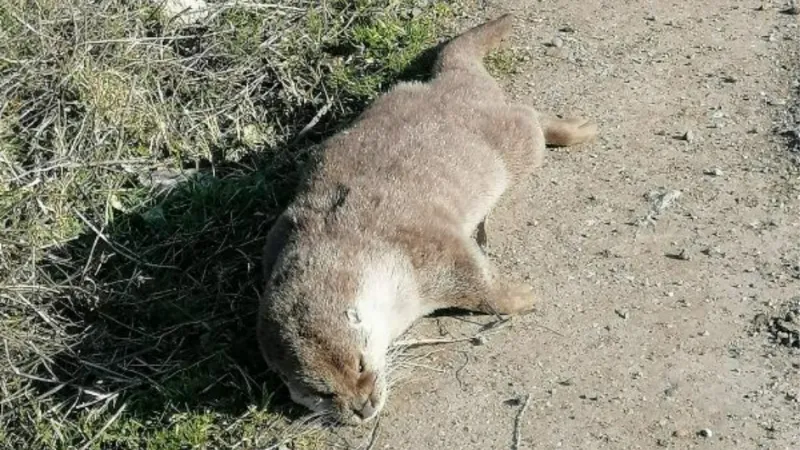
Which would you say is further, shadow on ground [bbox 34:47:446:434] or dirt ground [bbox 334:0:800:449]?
shadow on ground [bbox 34:47:446:434]

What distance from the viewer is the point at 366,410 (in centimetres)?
354

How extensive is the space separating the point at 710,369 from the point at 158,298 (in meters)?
1.94

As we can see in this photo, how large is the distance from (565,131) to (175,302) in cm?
175

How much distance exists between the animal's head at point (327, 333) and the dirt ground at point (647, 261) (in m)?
0.25

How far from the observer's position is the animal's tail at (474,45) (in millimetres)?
4926

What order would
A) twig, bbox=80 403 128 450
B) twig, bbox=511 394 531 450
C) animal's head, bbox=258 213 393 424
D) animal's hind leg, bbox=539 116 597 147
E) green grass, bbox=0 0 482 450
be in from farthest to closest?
animal's hind leg, bbox=539 116 597 147
green grass, bbox=0 0 482 450
twig, bbox=80 403 128 450
twig, bbox=511 394 531 450
animal's head, bbox=258 213 393 424

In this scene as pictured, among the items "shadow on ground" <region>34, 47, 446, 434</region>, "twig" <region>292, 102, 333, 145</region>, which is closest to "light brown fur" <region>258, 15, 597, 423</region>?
"shadow on ground" <region>34, 47, 446, 434</region>

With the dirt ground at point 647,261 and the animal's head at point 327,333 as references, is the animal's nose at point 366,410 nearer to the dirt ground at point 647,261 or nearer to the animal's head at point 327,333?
the animal's head at point 327,333

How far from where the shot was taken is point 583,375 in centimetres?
380

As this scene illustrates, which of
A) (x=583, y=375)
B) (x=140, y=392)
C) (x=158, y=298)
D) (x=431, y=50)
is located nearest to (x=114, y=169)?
(x=158, y=298)

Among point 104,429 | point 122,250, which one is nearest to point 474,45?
point 122,250

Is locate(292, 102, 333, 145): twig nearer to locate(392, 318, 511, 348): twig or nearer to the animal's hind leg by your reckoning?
the animal's hind leg

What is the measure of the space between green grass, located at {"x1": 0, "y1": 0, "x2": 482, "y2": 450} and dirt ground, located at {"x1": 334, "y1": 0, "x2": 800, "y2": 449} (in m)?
0.56

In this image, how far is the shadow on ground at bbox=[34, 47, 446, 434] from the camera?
12.7ft
